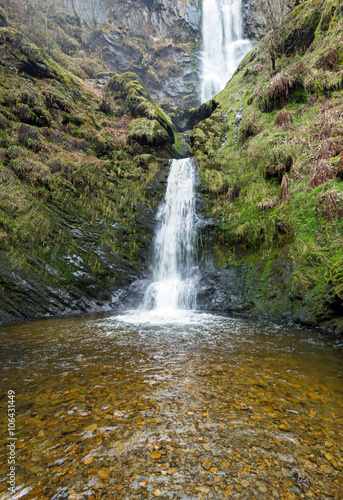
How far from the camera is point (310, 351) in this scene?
12.8ft

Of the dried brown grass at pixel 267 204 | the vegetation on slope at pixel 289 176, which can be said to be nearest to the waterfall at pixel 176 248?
the vegetation on slope at pixel 289 176

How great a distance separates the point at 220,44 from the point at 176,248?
36630mm

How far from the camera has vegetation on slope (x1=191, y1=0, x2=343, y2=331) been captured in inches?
225

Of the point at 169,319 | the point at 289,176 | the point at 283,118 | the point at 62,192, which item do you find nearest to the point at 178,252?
the point at 169,319

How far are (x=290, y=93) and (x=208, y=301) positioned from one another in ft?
31.9

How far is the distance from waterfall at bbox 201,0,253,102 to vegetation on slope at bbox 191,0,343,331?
18.5 meters

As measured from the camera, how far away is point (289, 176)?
7680 mm

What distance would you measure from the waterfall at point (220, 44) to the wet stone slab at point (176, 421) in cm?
3182

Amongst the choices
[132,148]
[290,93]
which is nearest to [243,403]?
[290,93]

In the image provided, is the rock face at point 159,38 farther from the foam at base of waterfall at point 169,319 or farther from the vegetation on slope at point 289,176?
the foam at base of waterfall at point 169,319

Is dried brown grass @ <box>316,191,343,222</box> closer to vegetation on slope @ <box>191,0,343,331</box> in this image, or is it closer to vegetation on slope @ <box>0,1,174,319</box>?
vegetation on slope @ <box>191,0,343,331</box>

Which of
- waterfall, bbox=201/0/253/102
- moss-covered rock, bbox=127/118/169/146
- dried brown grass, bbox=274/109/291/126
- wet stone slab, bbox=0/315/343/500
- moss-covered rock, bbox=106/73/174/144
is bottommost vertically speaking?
wet stone slab, bbox=0/315/343/500

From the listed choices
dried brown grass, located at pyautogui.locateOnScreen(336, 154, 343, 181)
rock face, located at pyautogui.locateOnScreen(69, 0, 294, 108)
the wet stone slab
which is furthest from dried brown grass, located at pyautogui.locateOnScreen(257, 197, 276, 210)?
rock face, located at pyautogui.locateOnScreen(69, 0, 294, 108)

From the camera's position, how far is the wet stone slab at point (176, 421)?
1.49 m
